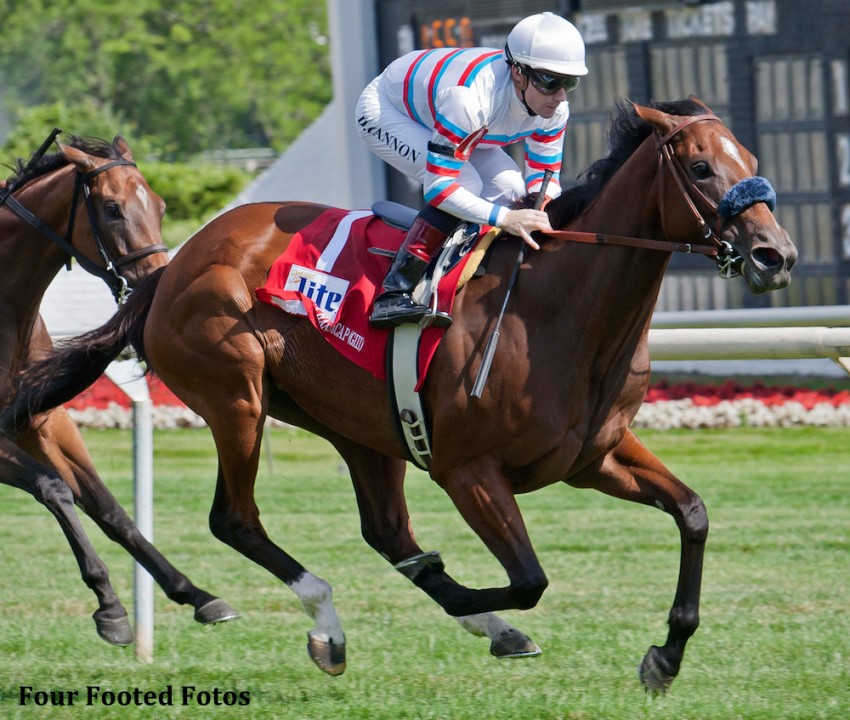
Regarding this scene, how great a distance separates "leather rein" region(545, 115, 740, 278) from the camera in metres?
3.88

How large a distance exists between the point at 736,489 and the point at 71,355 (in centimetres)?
470

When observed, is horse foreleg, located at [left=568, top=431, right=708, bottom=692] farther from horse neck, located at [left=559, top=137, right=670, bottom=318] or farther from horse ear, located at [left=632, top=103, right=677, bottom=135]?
horse ear, located at [left=632, top=103, right=677, bottom=135]

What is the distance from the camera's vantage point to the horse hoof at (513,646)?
4441mm

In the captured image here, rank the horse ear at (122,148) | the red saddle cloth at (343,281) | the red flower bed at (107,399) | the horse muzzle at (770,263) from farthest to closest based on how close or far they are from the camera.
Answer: the red flower bed at (107,399)
the horse ear at (122,148)
the red saddle cloth at (343,281)
the horse muzzle at (770,263)

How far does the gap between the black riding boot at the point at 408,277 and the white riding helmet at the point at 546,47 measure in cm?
54

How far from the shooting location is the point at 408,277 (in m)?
4.37

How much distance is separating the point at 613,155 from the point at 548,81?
0.99ft

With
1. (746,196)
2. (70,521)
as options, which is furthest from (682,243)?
(70,521)

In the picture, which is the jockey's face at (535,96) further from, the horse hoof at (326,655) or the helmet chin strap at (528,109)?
the horse hoof at (326,655)

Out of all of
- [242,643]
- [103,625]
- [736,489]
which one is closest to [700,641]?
[242,643]

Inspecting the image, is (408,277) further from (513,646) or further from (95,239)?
(95,239)

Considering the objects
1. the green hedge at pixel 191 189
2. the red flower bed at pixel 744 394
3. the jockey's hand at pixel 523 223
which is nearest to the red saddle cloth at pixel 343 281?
the jockey's hand at pixel 523 223

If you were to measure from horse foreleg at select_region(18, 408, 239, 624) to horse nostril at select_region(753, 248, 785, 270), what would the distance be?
83.5 inches

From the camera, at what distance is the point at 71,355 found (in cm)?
525
